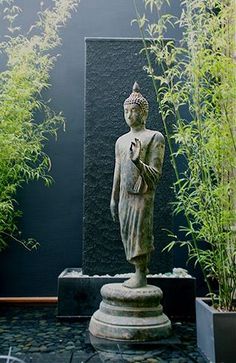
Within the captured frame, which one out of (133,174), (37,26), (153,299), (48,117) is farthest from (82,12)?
(153,299)

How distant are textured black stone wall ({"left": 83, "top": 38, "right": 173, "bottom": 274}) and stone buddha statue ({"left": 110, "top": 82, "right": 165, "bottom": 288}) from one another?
0.82m

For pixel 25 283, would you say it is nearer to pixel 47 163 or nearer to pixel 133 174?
pixel 47 163

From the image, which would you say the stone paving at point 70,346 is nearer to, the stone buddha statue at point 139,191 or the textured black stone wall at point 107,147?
the stone buddha statue at point 139,191

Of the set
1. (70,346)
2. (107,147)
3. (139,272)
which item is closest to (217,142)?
(139,272)

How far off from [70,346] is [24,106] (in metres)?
2.25

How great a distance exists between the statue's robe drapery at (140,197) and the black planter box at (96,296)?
2.54 feet

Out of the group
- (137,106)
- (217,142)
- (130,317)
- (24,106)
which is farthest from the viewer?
(24,106)

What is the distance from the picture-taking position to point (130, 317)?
3.00 meters

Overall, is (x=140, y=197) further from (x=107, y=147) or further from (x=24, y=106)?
(x=24, y=106)

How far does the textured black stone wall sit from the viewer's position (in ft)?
13.0

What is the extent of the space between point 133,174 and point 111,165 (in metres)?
0.98

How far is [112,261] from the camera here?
3.95 metres

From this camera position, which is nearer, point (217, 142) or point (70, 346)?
point (217, 142)

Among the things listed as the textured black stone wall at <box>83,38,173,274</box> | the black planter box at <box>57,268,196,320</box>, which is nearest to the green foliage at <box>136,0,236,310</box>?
the black planter box at <box>57,268,196,320</box>
